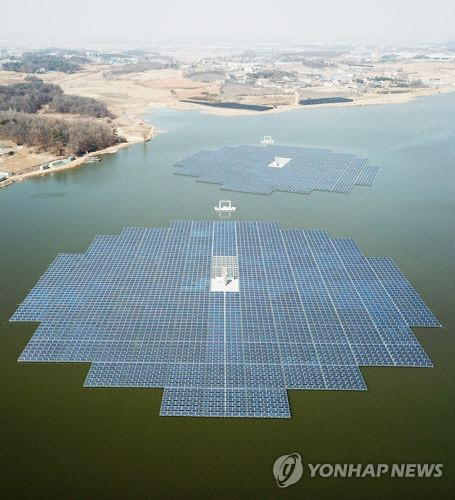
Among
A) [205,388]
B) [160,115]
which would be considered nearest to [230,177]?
[205,388]

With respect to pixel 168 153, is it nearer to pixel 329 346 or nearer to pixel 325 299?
pixel 325 299

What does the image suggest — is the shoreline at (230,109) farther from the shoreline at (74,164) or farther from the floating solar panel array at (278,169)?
the floating solar panel array at (278,169)

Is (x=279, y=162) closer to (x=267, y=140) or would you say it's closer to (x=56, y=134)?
(x=267, y=140)

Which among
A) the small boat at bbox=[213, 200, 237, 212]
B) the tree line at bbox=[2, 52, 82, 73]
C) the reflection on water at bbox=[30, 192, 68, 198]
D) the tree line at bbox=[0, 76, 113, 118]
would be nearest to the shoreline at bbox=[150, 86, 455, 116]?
the tree line at bbox=[0, 76, 113, 118]

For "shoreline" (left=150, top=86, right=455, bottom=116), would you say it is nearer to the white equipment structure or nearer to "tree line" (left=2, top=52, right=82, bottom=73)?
the white equipment structure

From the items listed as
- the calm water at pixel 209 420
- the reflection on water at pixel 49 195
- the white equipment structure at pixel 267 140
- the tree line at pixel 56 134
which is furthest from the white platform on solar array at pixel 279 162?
the reflection on water at pixel 49 195

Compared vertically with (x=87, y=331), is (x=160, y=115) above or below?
below

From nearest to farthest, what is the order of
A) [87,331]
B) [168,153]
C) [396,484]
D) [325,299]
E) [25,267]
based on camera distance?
[396,484], [87,331], [325,299], [25,267], [168,153]
